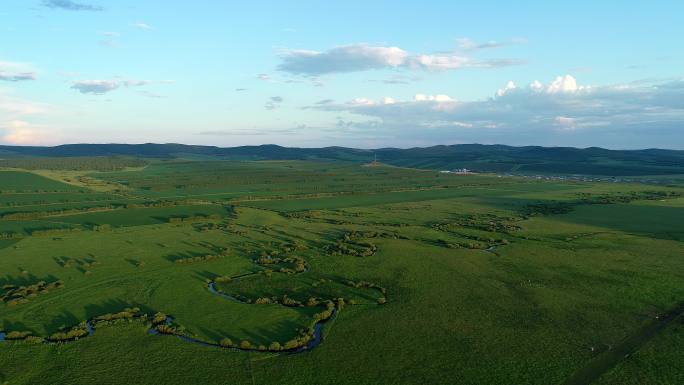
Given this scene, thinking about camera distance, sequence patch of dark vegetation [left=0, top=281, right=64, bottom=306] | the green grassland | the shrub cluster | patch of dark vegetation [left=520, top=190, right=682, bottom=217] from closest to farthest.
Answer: the green grassland, patch of dark vegetation [left=0, top=281, right=64, bottom=306], the shrub cluster, patch of dark vegetation [left=520, top=190, right=682, bottom=217]

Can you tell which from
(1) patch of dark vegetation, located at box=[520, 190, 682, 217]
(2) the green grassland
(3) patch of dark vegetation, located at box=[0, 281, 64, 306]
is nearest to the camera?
(2) the green grassland

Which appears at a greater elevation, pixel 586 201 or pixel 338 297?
pixel 586 201

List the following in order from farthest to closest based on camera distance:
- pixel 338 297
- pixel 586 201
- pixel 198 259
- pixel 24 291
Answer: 1. pixel 586 201
2. pixel 198 259
3. pixel 338 297
4. pixel 24 291

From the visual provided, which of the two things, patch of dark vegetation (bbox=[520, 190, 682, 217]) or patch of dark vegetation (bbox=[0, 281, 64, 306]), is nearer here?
patch of dark vegetation (bbox=[0, 281, 64, 306])

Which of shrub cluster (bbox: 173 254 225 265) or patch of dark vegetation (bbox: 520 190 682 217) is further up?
patch of dark vegetation (bbox: 520 190 682 217)

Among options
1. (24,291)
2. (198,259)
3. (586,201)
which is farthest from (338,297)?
(586,201)

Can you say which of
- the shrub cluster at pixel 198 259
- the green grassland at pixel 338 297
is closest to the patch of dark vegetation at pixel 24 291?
the green grassland at pixel 338 297

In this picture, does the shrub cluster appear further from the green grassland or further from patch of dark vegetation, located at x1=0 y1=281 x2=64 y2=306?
patch of dark vegetation, located at x1=0 y1=281 x2=64 y2=306

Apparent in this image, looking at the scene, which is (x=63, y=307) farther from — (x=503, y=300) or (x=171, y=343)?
(x=503, y=300)

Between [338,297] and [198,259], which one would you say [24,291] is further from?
[338,297]

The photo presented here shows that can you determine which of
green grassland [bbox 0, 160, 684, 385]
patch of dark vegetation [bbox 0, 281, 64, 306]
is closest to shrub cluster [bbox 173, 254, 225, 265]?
green grassland [bbox 0, 160, 684, 385]
